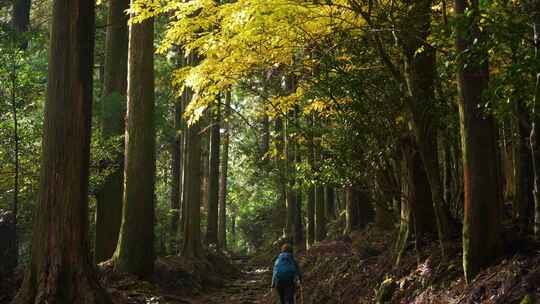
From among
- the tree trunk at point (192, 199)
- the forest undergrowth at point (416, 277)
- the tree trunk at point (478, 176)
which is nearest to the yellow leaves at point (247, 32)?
the tree trunk at point (478, 176)

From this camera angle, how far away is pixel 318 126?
36.6 feet

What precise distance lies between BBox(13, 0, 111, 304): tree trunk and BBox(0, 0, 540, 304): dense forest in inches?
0.8

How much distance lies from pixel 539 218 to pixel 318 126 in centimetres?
Answer: 505

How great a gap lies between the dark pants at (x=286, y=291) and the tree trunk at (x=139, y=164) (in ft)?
10.7

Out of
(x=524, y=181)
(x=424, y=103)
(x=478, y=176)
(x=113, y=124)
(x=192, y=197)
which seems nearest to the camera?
(x=478, y=176)

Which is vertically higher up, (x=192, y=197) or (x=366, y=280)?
(x=192, y=197)

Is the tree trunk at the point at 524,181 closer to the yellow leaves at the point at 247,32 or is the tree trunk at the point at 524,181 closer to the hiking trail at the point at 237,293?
the yellow leaves at the point at 247,32

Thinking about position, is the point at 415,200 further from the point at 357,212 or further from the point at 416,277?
the point at 357,212

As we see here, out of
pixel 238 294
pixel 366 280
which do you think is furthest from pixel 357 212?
pixel 366 280

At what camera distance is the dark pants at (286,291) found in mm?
10188

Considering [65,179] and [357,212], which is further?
[357,212]

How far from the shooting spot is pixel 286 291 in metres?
10.3

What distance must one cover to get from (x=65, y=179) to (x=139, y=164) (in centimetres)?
423

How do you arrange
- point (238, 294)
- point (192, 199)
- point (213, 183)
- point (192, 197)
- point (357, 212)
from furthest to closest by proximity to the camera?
point (213, 183), point (357, 212), point (192, 197), point (192, 199), point (238, 294)
